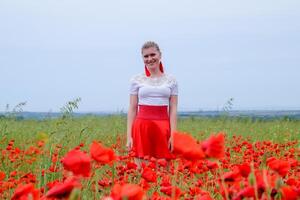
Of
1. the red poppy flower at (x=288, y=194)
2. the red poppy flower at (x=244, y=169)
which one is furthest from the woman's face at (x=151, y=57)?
the red poppy flower at (x=288, y=194)

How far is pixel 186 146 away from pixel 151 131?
3.67m

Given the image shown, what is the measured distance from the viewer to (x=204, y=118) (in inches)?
577

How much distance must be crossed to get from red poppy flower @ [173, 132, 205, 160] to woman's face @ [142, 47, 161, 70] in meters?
3.50

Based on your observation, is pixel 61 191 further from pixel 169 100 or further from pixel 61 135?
pixel 169 100

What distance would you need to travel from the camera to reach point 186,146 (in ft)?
3.96

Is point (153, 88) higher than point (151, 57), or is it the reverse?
point (151, 57)

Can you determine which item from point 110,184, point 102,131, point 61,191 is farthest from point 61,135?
point 102,131

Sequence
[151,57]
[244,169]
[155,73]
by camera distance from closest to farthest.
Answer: [244,169] < [151,57] < [155,73]

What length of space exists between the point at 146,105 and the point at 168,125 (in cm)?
28

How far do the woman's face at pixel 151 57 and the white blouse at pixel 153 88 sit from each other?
5.1 inches

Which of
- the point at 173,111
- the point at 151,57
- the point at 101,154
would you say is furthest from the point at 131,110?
the point at 101,154

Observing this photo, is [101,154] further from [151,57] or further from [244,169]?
[151,57]

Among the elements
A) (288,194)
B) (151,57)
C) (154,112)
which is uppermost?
(151,57)

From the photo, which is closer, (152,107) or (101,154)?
(101,154)
